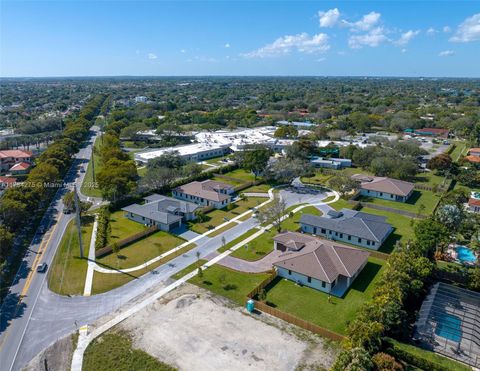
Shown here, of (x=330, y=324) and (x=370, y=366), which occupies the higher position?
(x=370, y=366)

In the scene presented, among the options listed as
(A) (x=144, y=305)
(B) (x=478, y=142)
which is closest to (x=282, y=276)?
(A) (x=144, y=305)

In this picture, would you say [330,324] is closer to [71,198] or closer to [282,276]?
[282,276]

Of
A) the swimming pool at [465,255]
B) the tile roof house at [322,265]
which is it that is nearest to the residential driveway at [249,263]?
the tile roof house at [322,265]

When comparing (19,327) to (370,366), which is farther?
(19,327)

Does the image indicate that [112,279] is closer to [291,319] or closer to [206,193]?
[291,319]

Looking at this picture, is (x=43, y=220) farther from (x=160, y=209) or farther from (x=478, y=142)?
(x=478, y=142)

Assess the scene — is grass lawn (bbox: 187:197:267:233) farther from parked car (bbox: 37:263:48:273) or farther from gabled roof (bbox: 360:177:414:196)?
gabled roof (bbox: 360:177:414:196)

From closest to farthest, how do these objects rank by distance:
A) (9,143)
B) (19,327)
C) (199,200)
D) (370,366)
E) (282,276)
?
(370,366), (19,327), (282,276), (199,200), (9,143)

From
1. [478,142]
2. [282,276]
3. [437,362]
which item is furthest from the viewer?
[478,142]
